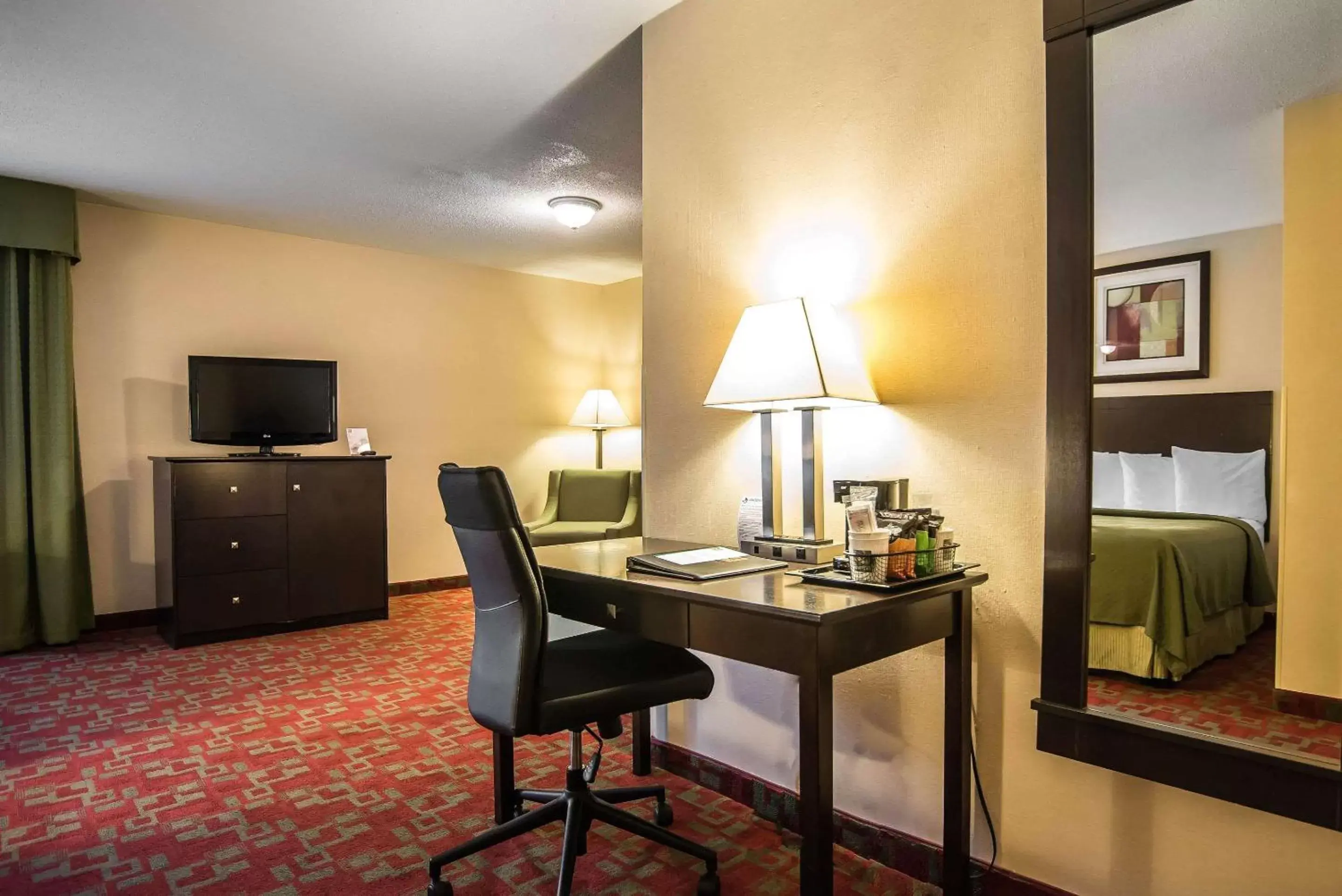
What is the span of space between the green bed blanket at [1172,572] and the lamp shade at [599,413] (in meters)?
4.88

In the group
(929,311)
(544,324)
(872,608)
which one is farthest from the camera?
(544,324)

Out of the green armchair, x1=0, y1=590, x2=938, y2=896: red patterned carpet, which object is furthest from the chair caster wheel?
the green armchair

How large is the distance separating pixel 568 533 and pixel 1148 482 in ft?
13.3

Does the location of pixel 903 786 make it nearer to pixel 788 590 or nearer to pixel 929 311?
pixel 788 590

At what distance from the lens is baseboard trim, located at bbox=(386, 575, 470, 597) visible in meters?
5.64

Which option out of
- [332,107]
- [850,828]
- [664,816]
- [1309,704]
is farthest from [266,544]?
[1309,704]

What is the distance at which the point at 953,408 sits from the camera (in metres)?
1.86

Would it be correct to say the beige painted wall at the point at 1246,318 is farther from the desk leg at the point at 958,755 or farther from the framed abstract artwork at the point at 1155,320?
the desk leg at the point at 958,755

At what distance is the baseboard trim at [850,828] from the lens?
1746 millimetres

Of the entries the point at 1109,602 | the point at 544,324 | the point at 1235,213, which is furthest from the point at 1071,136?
the point at 544,324

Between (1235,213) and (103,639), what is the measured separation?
5.39 m

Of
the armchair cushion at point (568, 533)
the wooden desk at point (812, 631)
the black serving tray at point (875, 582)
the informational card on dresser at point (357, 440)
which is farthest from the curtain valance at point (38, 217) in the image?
the black serving tray at point (875, 582)

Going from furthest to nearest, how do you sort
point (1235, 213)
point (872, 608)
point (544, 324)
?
point (544, 324) < point (872, 608) < point (1235, 213)

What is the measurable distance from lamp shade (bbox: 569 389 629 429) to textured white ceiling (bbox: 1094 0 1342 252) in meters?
4.88
